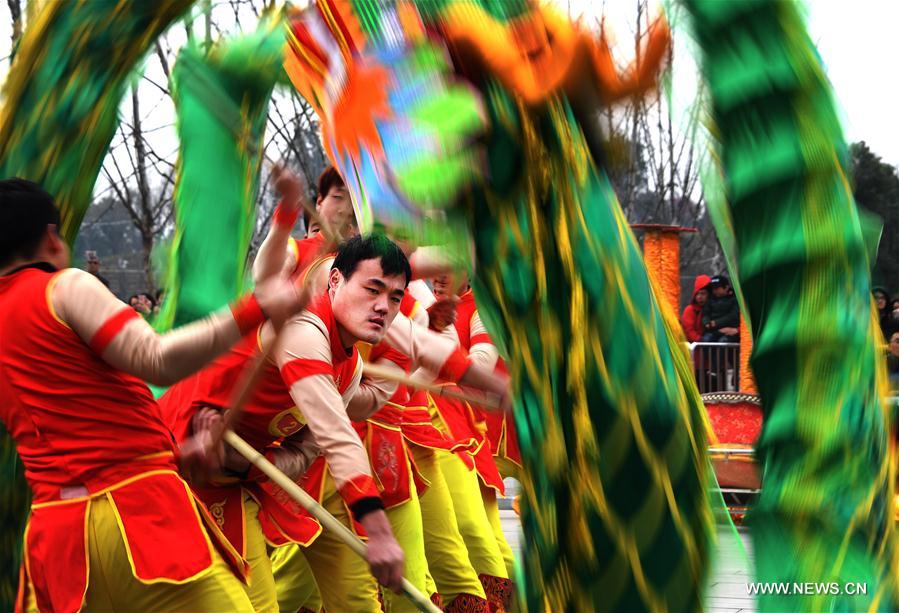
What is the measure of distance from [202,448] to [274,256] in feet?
2.30

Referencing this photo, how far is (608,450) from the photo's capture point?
3.65ft

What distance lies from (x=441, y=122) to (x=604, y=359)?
29 cm

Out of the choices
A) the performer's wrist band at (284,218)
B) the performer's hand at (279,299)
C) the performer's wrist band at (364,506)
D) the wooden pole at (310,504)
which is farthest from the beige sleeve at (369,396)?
the performer's hand at (279,299)

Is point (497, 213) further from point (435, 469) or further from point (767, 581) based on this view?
point (435, 469)

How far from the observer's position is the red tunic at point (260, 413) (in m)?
3.13

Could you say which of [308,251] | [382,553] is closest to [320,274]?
[308,251]

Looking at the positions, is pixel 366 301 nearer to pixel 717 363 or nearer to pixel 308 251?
pixel 308 251

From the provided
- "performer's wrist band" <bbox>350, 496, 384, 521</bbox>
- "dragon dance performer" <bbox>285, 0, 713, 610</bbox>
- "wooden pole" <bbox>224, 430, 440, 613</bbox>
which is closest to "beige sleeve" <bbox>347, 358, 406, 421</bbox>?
"wooden pole" <bbox>224, 430, 440, 613</bbox>

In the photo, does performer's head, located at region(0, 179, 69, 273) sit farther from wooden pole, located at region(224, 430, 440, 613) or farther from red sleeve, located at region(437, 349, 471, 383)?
red sleeve, located at region(437, 349, 471, 383)

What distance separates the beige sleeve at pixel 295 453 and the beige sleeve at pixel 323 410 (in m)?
0.43

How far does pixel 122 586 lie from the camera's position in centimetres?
232

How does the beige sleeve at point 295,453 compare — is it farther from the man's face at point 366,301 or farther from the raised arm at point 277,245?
the raised arm at point 277,245

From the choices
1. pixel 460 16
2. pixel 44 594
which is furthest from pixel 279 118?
pixel 460 16

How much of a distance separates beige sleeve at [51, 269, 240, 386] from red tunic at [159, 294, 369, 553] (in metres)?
0.86
